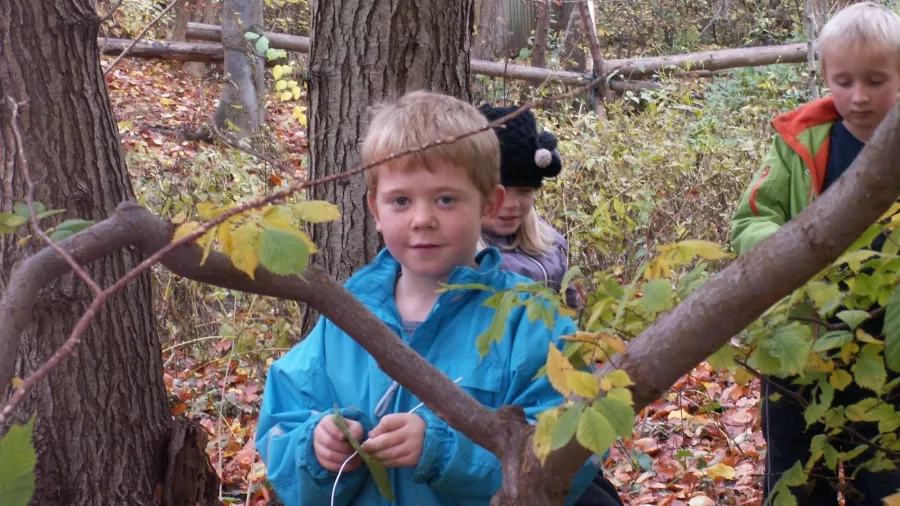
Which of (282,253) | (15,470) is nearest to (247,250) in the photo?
(282,253)

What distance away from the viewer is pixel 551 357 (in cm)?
128

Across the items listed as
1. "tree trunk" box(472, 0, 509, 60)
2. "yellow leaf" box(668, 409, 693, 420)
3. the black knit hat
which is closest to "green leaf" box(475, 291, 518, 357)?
the black knit hat

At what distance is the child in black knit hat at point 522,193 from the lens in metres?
3.07

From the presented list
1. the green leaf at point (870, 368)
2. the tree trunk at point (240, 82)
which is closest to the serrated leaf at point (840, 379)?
the green leaf at point (870, 368)

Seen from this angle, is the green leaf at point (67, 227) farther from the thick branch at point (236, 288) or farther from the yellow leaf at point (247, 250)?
the yellow leaf at point (247, 250)

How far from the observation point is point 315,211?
136 cm

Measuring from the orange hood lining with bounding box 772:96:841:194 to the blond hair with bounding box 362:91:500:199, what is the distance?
40.2 inches

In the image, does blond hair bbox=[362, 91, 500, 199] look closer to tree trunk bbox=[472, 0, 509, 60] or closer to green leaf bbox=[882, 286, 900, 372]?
green leaf bbox=[882, 286, 900, 372]

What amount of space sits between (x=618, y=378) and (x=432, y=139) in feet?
3.16

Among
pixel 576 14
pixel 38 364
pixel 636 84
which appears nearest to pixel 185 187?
pixel 38 364

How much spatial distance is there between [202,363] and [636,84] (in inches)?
280

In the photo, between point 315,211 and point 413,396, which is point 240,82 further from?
point 315,211

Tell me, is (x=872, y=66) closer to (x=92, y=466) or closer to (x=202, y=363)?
(x=92, y=466)

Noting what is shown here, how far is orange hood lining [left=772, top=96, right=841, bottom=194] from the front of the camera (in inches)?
105
